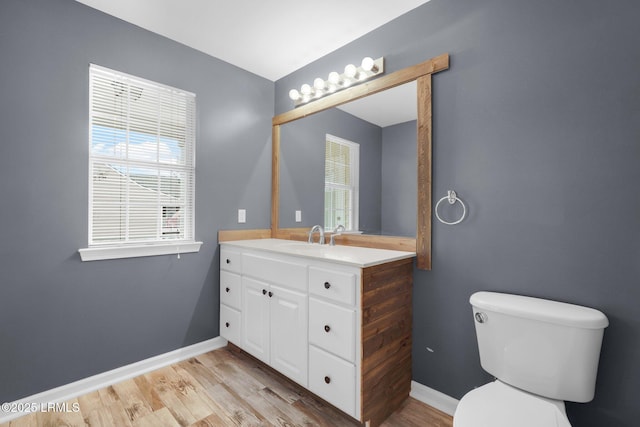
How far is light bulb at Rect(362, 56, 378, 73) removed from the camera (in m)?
1.95

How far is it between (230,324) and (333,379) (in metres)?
1.06

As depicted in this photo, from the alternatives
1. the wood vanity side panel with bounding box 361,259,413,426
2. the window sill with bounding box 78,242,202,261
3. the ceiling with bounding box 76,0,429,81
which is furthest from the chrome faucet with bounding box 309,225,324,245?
the ceiling with bounding box 76,0,429,81


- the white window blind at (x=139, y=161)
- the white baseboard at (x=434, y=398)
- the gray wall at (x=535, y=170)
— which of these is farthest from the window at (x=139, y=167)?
the white baseboard at (x=434, y=398)

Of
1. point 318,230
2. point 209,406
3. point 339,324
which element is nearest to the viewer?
point 339,324

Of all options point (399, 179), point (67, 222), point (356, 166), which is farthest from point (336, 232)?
point (67, 222)

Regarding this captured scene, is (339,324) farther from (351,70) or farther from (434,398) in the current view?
(351,70)

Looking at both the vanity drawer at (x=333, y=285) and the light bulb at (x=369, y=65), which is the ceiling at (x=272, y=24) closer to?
the light bulb at (x=369, y=65)

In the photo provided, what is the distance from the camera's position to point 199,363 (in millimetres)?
2223

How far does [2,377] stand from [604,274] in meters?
2.92

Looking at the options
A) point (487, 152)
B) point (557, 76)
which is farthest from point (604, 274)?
point (557, 76)

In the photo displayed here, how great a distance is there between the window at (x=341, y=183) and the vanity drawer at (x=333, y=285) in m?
0.62

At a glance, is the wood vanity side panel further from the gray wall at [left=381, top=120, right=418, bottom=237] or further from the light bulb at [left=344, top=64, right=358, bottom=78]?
the light bulb at [left=344, top=64, right=358, bottom=78]

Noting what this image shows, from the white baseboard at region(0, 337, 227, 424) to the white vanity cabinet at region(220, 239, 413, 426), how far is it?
55 cm

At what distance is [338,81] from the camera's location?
2.17 metres
